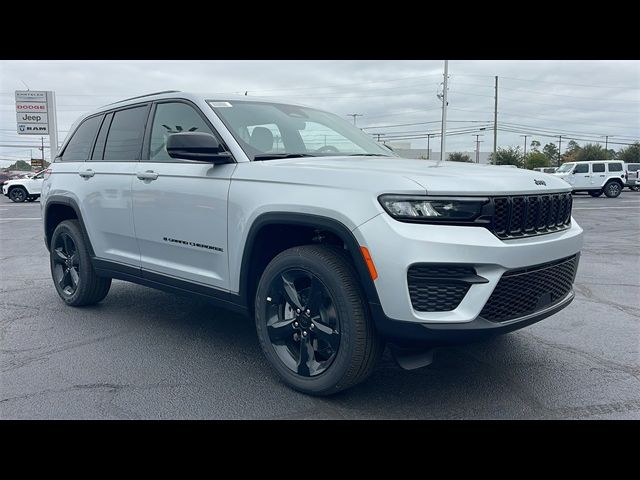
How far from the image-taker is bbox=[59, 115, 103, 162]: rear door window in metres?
5.34

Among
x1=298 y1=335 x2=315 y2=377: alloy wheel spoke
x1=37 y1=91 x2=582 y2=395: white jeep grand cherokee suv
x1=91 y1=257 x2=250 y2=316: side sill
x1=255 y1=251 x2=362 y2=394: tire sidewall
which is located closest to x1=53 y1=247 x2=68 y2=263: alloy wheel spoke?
x1=91 y1=257 x2=250 y2=316: side sill

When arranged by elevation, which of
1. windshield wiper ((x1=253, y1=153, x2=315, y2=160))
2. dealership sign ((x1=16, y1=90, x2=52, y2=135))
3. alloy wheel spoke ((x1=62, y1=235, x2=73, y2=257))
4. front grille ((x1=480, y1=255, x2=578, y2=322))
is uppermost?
dealership sign ((x1=16, y1=90, x2=52, y2=135))

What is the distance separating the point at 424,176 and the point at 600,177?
29.1 metres

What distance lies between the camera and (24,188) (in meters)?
27.9

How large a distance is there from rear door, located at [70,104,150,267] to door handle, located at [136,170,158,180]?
0.50ft

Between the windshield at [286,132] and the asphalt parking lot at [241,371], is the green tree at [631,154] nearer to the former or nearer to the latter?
the asphalt parking lot at [241,371]

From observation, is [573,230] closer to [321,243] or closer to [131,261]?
[321,243]

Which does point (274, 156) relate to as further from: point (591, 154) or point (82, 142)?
point (591, 154)

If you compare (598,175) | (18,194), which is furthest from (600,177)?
(18,194)

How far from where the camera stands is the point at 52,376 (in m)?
3.68

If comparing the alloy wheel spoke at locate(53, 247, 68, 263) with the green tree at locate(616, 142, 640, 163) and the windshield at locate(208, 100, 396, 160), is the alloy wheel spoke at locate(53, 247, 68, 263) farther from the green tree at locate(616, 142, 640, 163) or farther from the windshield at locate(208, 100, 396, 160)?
the green tree at locate(616, 142, 640, 163)

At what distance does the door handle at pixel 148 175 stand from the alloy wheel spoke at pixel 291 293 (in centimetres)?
155

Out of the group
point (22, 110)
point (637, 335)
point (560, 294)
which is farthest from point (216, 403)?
point (22, 110)

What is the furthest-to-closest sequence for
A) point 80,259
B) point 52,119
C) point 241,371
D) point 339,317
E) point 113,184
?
1. point 52,119
2. point 80,259
3. point 113,184
4. point 241,371
5. point 339,317
